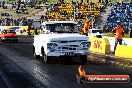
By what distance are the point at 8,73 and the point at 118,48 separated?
10.2 metres

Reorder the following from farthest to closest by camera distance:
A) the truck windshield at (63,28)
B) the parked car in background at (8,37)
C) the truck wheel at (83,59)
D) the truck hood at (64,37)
A: the parked car in background at (8,37)
the truck windshield at (63,28)
the truck wheel at (83,59)
the truck hood at (64,37)

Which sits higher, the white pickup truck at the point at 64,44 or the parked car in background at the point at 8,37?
the white pickup truck at the point at 64,44

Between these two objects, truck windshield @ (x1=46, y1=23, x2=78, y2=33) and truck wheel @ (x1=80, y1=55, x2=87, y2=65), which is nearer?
truck wheel @ (x1=80, y1=55, x2=87, y2=65)

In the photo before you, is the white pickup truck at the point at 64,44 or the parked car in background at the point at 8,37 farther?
the parked car in background at the point at 8,37

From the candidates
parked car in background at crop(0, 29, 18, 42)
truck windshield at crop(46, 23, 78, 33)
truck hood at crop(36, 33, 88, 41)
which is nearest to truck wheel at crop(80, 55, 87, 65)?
truck hood at crop(36, 33, 88, 41)

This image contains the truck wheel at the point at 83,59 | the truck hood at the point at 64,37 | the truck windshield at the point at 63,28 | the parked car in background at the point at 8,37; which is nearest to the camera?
the truck hood at the point at 64,37

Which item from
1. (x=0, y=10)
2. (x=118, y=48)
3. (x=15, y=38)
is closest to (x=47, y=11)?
(x=0, y=10)

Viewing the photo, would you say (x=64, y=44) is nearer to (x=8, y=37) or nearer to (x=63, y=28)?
(x=63, y=28)

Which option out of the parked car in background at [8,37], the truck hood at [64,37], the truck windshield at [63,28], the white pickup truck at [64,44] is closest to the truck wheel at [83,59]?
the white pickup truck at [64,44]

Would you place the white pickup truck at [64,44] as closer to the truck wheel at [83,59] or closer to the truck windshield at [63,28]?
the truck wheel at [83,59]

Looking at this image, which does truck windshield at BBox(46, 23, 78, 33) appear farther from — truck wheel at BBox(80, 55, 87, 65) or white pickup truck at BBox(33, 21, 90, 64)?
truck wheel at BBox(80, 55, 87, 65)

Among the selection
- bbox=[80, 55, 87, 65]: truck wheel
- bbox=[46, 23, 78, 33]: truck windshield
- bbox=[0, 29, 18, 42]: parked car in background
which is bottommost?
bbox=[0, 29, 18, 42]: parked car in background

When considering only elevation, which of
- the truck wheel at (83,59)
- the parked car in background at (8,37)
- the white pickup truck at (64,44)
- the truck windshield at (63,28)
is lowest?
the parked car in background at (8,37)

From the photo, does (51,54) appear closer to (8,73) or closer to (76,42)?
(76,42)
